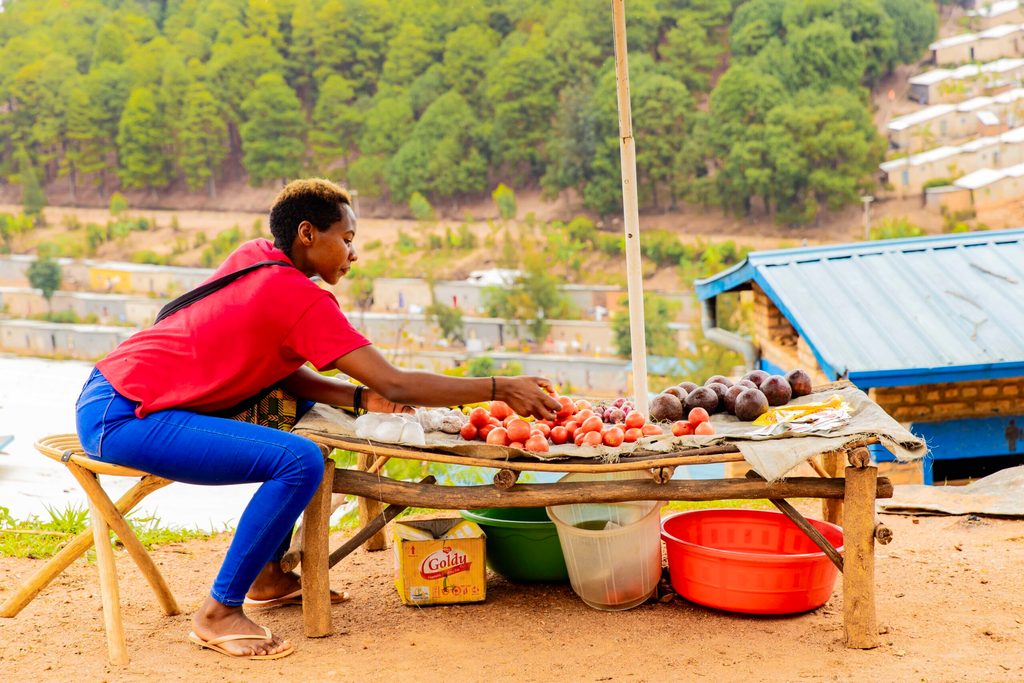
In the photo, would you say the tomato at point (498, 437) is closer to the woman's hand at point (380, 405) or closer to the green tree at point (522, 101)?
the woman's hand at point (380, 405)

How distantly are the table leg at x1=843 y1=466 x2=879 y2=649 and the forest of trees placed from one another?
42.8 metres

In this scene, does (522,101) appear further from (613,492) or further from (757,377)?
(613,492)

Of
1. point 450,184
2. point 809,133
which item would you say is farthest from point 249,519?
point 450,184

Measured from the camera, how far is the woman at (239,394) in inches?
95.2

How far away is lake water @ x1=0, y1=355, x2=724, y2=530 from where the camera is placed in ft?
14.4

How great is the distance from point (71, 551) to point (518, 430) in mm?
1206

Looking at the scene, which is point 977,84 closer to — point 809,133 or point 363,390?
point 809,133

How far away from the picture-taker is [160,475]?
2.51 metres

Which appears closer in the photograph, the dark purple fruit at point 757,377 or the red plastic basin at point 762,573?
the red plastic basin at point 762,573

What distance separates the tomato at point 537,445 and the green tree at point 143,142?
5271cm

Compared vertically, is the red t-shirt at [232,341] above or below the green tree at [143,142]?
below

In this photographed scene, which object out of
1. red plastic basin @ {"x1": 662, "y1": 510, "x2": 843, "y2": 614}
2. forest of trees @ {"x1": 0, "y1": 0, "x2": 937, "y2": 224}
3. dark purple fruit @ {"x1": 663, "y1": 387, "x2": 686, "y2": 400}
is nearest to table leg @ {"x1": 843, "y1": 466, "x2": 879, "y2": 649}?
red plastic basin @ {"x1": 662, "y1": 510, "x2": 843, "y2": 614}

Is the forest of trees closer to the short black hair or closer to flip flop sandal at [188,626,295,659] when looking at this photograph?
the short black hair

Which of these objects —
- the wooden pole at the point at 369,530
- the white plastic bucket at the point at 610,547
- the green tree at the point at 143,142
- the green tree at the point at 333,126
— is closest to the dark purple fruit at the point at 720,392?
the white plastic bucket at the point at 610,547
